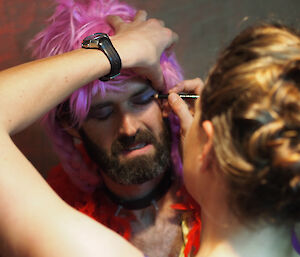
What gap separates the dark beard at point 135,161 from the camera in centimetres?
128

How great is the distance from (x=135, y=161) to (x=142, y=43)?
1.41 ft

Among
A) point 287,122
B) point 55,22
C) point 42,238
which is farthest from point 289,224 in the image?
point 55,22

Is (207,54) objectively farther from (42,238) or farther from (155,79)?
(42,238)

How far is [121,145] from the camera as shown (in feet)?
4.20

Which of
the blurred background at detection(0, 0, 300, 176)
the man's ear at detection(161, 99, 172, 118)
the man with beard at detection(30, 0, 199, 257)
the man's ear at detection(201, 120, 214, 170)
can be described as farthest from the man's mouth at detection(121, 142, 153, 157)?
the man's ear at detection(201, 120, 214, 170)

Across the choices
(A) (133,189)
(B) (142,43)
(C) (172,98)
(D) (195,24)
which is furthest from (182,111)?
(D) (195,24)

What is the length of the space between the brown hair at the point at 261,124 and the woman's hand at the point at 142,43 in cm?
42

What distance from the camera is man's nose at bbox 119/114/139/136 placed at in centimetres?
125

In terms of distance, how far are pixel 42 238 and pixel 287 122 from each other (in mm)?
424

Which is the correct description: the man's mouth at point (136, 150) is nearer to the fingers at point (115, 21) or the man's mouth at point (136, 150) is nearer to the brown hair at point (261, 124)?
the fingers at point (115, 21)

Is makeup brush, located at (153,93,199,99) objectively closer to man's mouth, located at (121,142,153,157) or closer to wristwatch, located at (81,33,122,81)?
man's mouth, located at (121,142,153,157)

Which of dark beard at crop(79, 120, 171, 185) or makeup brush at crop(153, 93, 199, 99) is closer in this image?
makeup brush at crop(153, 93, 199, 99)

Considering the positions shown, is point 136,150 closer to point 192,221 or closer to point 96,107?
point 96,107

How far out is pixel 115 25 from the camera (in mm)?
1169
